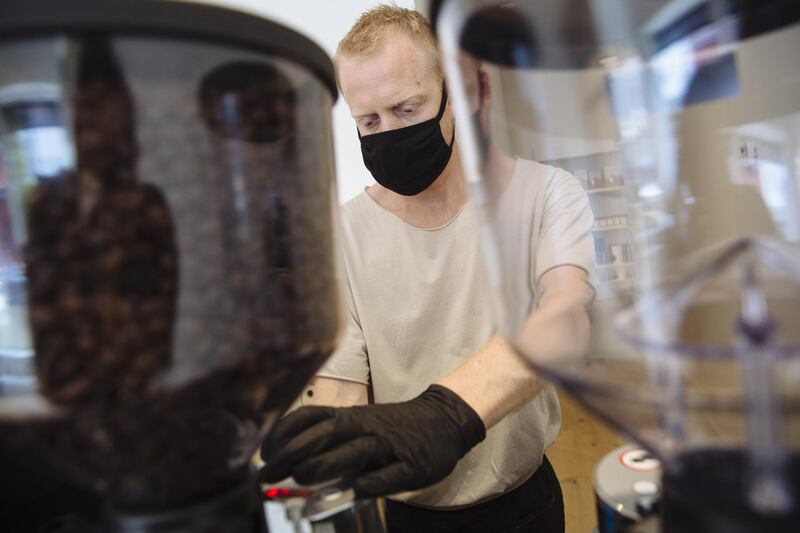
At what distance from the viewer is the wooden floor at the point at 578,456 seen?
1.92m

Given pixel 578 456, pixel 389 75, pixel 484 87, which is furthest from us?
pixel 578 456

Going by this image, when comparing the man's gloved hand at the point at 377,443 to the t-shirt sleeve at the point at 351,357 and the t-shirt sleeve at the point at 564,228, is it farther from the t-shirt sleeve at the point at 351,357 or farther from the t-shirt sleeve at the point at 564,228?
the t-shirt sleeve at the point at 351,357

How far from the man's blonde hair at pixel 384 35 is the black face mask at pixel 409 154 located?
0.08 m

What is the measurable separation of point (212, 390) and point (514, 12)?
1.02 feet

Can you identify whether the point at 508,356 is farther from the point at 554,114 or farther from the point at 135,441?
the point at 135,441

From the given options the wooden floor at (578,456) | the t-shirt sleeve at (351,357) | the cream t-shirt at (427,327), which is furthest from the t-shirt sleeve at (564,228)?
the wooden floor at (578,456)

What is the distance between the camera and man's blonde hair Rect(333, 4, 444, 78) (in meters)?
1.08

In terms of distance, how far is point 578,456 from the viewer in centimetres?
221

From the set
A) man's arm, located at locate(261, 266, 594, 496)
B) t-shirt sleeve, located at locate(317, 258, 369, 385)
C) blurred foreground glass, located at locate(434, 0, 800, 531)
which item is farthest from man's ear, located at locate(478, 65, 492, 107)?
t-shirt sleeve, located at locate(317, 258, 369, 385)

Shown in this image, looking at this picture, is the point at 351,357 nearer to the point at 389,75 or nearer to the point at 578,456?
the point at 389,75

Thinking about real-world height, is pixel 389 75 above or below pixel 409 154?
above

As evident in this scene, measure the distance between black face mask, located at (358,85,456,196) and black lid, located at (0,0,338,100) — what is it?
0.71 m

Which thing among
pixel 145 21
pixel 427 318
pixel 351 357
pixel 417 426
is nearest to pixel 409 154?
pixel 427 318

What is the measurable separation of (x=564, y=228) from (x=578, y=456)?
195 cm
